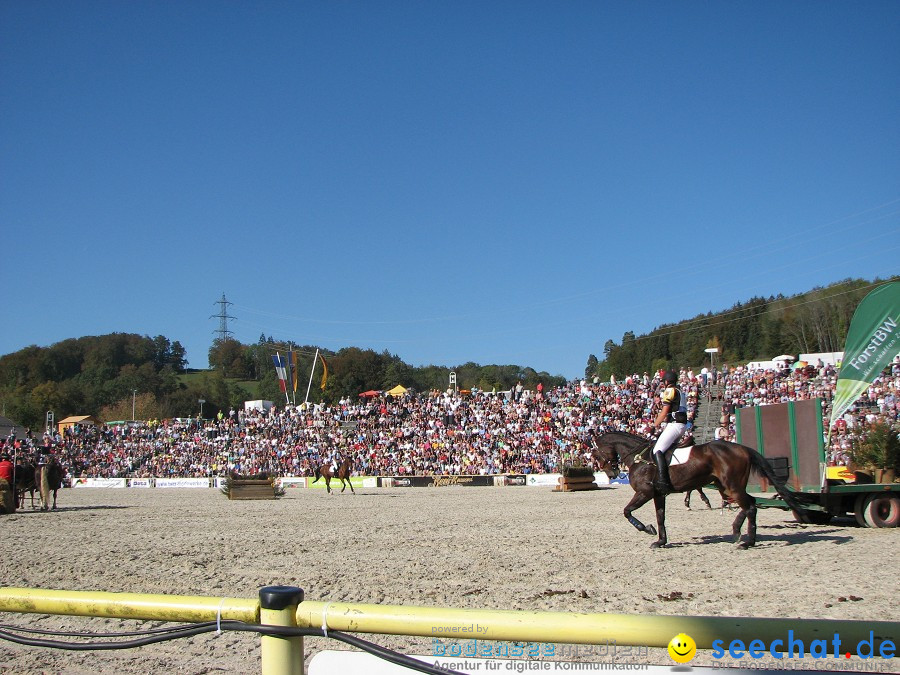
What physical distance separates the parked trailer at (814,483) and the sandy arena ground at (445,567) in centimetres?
47

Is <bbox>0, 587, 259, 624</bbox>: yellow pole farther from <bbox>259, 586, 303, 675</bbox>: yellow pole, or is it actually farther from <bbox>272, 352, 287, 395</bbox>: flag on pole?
<bbox>272, 352, 287, 395</bbox>: flag on pole

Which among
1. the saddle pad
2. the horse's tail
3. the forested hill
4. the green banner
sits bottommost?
the horse's tail

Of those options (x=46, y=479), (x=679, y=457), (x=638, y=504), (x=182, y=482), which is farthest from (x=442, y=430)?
(x=679, y=457)

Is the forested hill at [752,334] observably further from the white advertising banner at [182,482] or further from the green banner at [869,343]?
the green banner at [869,343]

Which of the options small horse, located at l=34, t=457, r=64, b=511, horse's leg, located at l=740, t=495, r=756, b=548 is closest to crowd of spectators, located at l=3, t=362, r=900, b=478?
small horse, located at l=34, t=457, r=64, b=511

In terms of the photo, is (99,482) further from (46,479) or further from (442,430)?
(46,479)

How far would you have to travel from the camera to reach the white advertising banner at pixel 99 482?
3959cm

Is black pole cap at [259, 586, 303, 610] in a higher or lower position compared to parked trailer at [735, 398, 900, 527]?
higher

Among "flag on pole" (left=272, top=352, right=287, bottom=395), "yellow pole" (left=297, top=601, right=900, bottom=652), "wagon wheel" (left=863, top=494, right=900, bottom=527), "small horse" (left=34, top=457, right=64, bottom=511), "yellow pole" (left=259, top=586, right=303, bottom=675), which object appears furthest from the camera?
"flag on pole" (left=272, top=352, right=287, bottom=395)

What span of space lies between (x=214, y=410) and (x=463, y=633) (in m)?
103

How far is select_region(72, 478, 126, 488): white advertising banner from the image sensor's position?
39.6m

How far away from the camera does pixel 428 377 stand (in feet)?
347

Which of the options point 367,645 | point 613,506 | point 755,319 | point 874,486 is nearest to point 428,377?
point 755,319

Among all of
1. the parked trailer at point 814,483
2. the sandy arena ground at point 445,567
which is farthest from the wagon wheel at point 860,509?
the sandy arena ground at point 445,567
